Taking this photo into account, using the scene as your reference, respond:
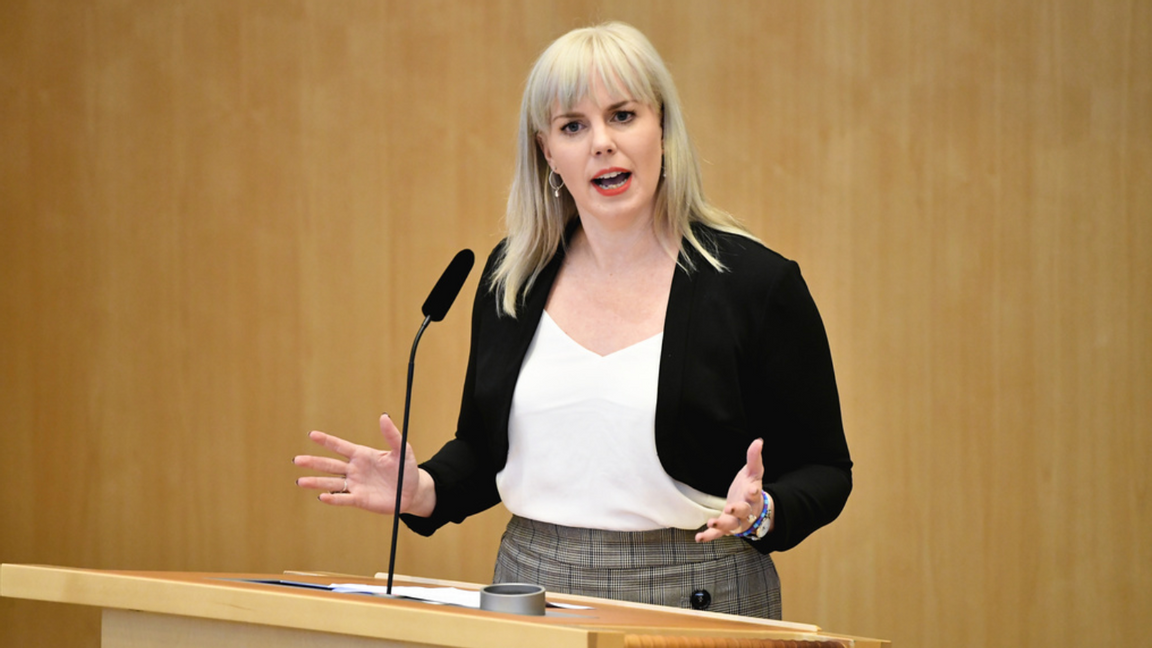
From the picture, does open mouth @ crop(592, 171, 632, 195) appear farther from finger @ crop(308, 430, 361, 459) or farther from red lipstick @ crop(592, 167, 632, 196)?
finger @ crop(308, 430, 361, 459)

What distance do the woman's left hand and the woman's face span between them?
20.4 inches

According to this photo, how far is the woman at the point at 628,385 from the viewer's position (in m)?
1.62

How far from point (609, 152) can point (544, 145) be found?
175mm

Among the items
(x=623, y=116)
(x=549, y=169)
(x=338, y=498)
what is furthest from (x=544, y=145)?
(x=338, y=498)

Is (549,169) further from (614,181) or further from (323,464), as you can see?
(323,464)

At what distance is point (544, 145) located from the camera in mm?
1904

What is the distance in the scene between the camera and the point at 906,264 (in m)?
3.09

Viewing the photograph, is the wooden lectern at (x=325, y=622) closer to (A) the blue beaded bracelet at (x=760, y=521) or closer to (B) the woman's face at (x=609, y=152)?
(A) the blue beaded bracelet at (x=760, y=521)

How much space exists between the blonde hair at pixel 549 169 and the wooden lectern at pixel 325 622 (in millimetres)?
694

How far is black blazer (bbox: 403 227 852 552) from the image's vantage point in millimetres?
1634

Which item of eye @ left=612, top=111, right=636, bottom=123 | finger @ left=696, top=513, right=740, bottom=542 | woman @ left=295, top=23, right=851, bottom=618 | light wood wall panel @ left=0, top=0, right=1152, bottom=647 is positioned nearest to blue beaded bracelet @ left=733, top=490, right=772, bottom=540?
woman @ left=295, top=23, right=851, bottom=618

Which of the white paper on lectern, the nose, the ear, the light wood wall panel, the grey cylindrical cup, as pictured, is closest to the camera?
the grey cylindrical cup

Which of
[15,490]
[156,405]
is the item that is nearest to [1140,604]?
[156,405]

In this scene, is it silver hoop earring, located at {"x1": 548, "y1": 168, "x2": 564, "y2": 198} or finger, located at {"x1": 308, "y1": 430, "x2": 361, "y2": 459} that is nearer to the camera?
finger, located at {"x1": 308, "y1": 430, "x2": 361, "y2": 459}
